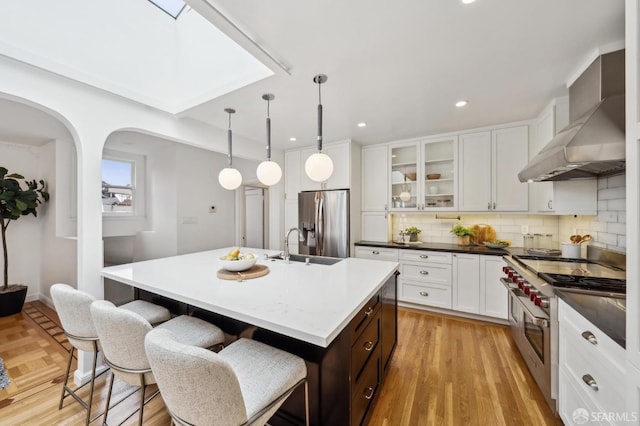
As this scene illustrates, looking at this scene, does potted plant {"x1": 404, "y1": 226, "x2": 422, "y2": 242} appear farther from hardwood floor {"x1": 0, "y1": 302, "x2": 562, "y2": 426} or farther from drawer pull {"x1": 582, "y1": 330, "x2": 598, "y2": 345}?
drawer pull {"x1": 582, "y1": 330, "x2": 598, "y2": 345}

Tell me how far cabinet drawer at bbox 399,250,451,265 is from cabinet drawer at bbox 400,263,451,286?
6 cm

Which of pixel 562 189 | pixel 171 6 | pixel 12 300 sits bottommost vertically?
pixel 12 300

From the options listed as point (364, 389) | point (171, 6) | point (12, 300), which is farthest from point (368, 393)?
point (12, 300)

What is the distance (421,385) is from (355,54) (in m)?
2.46

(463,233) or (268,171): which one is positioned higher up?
(268,171)

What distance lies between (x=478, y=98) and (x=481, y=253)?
1.68 m

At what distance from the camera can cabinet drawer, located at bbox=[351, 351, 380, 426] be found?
1.30m

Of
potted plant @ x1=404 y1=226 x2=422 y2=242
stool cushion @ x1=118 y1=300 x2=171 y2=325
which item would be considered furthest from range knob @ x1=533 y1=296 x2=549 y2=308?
stool cushion @ x1=118 y1=300 x2=171 y2=325

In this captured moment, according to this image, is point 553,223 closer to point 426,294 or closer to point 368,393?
point 426,294

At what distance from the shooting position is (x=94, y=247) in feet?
6.66

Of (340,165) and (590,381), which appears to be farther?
(340,165)

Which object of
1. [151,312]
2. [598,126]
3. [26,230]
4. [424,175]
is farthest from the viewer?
[26,230]

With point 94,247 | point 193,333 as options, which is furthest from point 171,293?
point 94,247

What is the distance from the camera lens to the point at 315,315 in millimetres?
1177
